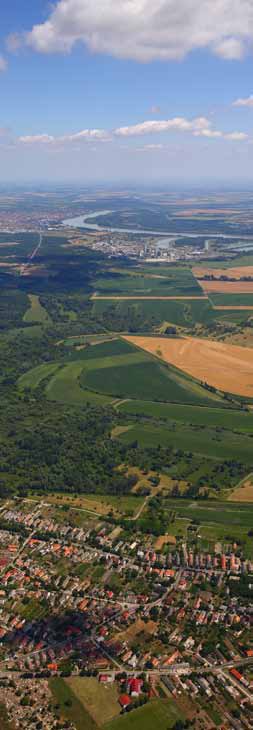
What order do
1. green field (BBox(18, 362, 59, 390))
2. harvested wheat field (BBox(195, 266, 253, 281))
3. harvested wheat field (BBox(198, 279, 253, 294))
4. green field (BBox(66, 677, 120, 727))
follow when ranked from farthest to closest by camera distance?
1. harvested wheat field (BBox(195, 266, 253, 281))
2. harvested wheat field (BBox(198, 279, 253, 294))
3. green field (BBox(18, 362, 59, 390))
4. green field (BBox(66, 677, 120, 727))

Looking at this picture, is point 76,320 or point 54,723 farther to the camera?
point 76,320

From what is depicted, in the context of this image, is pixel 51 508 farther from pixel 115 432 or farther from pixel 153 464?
pixel 115 432

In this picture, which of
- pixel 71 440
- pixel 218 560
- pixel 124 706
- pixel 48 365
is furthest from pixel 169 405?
pixel 124 706

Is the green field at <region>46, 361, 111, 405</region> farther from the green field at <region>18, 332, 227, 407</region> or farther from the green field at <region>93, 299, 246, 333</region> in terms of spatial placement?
the green field at <region>93, 299, 246, 333</region>

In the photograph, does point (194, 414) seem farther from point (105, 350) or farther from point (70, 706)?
point (70, 706)

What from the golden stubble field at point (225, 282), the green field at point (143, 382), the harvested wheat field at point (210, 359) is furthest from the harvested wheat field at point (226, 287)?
the green field at point (143, 382)

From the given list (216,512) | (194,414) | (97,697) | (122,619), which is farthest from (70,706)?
(194,414)

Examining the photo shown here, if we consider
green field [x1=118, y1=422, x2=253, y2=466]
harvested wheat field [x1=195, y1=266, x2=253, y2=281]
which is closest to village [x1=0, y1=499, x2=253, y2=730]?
green field [x1=118, y1=422, x2=253, y2=466]
